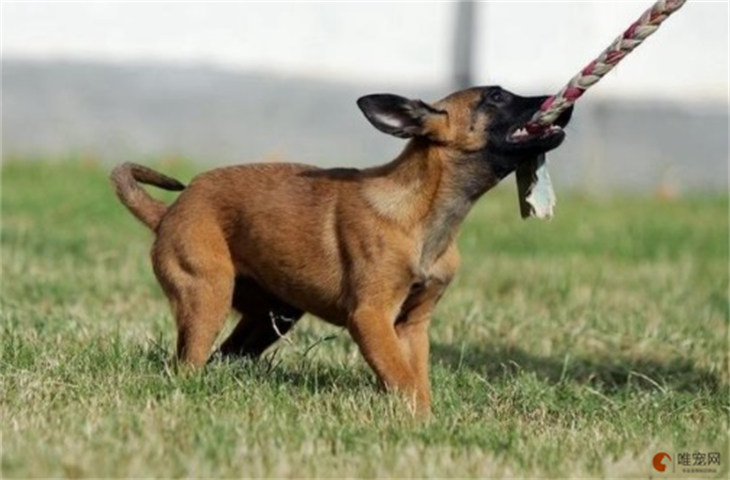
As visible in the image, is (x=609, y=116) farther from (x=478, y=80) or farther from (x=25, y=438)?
(x=25, y=438)

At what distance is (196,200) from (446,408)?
1282 mm

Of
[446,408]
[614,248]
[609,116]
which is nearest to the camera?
[446,408]

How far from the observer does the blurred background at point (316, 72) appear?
48.3 feet

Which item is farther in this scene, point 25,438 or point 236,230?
point 236,230

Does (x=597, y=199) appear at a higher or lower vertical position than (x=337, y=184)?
lower

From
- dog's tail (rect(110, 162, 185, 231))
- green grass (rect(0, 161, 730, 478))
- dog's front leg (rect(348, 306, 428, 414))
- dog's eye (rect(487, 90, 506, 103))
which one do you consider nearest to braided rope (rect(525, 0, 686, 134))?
dog's eye (rect(487, 90, 506, 103))

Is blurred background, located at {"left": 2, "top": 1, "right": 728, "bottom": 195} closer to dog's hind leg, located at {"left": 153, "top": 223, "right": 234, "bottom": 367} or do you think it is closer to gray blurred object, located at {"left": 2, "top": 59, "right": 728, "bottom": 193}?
gray blurred object, located at {"left": 2, "top": 59, "right": 728, "bottom": 193}

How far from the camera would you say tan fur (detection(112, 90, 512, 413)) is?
6.18 metres

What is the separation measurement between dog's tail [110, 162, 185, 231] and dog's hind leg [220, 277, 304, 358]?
0.49 metres

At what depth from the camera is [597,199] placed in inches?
558

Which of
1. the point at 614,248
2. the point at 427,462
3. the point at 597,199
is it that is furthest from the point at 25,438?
the point at 597,199

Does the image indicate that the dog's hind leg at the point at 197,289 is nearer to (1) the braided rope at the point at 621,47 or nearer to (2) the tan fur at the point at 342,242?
(2) the tan fur at the point at 342,242

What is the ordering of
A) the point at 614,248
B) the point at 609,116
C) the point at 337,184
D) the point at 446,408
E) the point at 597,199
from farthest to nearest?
the point at 609,116
the point at 597,199
the point at 614,248
the point at 337,184
the point at 446,408

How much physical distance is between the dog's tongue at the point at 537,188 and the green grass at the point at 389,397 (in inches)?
25.6
